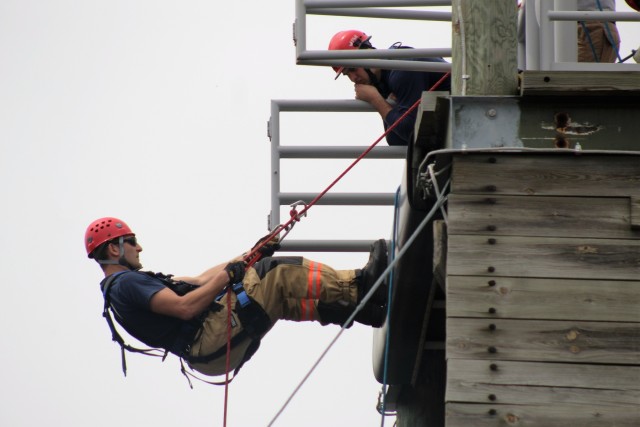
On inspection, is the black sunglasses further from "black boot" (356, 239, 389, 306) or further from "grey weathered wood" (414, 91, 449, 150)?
"grey weathered wood" (414, 91, 449, 150)

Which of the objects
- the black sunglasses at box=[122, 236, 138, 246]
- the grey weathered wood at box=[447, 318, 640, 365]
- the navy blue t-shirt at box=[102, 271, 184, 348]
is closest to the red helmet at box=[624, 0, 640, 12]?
the grey weathered wood at box=[447, 318, 640, 365]

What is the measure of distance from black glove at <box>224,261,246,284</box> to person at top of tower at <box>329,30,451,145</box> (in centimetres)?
125

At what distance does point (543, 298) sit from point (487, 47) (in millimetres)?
1228

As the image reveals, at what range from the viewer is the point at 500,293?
20.5 ft

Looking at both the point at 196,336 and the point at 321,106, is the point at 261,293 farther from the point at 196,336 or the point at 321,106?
the point at 321,106

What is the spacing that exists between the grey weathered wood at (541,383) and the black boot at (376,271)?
2.71m

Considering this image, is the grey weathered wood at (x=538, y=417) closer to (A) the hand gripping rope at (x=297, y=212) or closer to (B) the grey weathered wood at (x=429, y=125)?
(B) the grey weathered wood at (x=429, y=125)

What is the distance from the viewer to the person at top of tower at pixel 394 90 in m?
8.75

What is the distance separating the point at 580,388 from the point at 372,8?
9.27ft

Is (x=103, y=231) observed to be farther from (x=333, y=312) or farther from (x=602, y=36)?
(x=602, y=36)

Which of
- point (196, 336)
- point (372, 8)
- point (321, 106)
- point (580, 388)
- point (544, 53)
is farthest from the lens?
point (196, 336)

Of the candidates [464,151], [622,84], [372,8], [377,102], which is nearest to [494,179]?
[464,151]

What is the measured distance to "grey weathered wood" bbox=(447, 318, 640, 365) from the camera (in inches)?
241

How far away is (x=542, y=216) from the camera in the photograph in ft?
20.9
